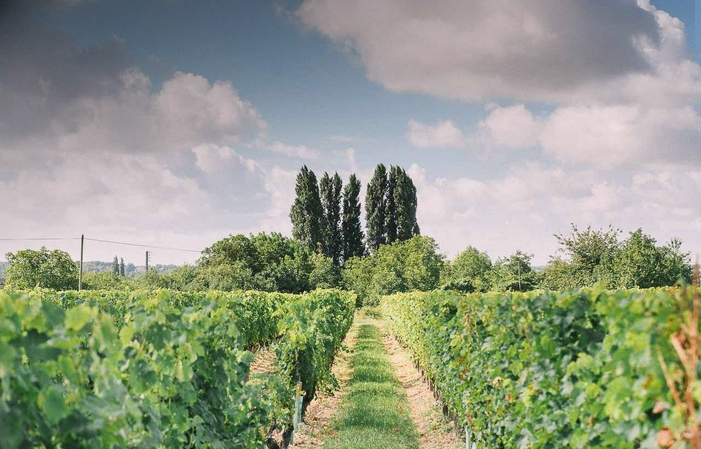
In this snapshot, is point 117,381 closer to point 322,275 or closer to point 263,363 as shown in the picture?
point 263,363

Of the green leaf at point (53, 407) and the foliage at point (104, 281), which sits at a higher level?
the foliage at point (104, 281)

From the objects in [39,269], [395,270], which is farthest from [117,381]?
[39,269]

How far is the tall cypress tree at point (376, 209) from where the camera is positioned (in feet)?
203

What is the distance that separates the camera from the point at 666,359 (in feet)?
7.64

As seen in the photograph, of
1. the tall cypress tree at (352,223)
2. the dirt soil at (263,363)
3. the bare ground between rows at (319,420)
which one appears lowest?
the bare ground between rows at (319,420)

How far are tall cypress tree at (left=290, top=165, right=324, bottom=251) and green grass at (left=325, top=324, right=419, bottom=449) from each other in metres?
44.4

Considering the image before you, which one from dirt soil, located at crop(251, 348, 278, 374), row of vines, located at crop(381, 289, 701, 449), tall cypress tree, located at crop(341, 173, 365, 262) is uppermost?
tall cypress tree, located at crop(341, 173, 365, 262)

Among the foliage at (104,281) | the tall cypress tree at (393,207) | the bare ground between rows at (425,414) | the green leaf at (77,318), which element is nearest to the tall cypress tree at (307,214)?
the tall cypress tree at (393,207)

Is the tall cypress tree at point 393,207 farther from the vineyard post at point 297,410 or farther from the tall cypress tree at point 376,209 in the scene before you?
the vineyard post at point 297,410

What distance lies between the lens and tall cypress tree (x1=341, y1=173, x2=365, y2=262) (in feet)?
203

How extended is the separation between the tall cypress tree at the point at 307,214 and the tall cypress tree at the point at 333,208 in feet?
6.04

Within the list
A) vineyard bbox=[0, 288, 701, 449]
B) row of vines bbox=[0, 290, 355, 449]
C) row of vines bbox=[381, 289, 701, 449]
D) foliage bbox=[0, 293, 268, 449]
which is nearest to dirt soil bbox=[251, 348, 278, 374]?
vineyard bbox=[0, 288, 701, 449]

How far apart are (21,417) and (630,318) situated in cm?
260

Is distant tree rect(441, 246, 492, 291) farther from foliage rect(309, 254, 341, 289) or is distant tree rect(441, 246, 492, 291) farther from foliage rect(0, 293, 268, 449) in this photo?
foliage rect(0, 293, 268, 449)
